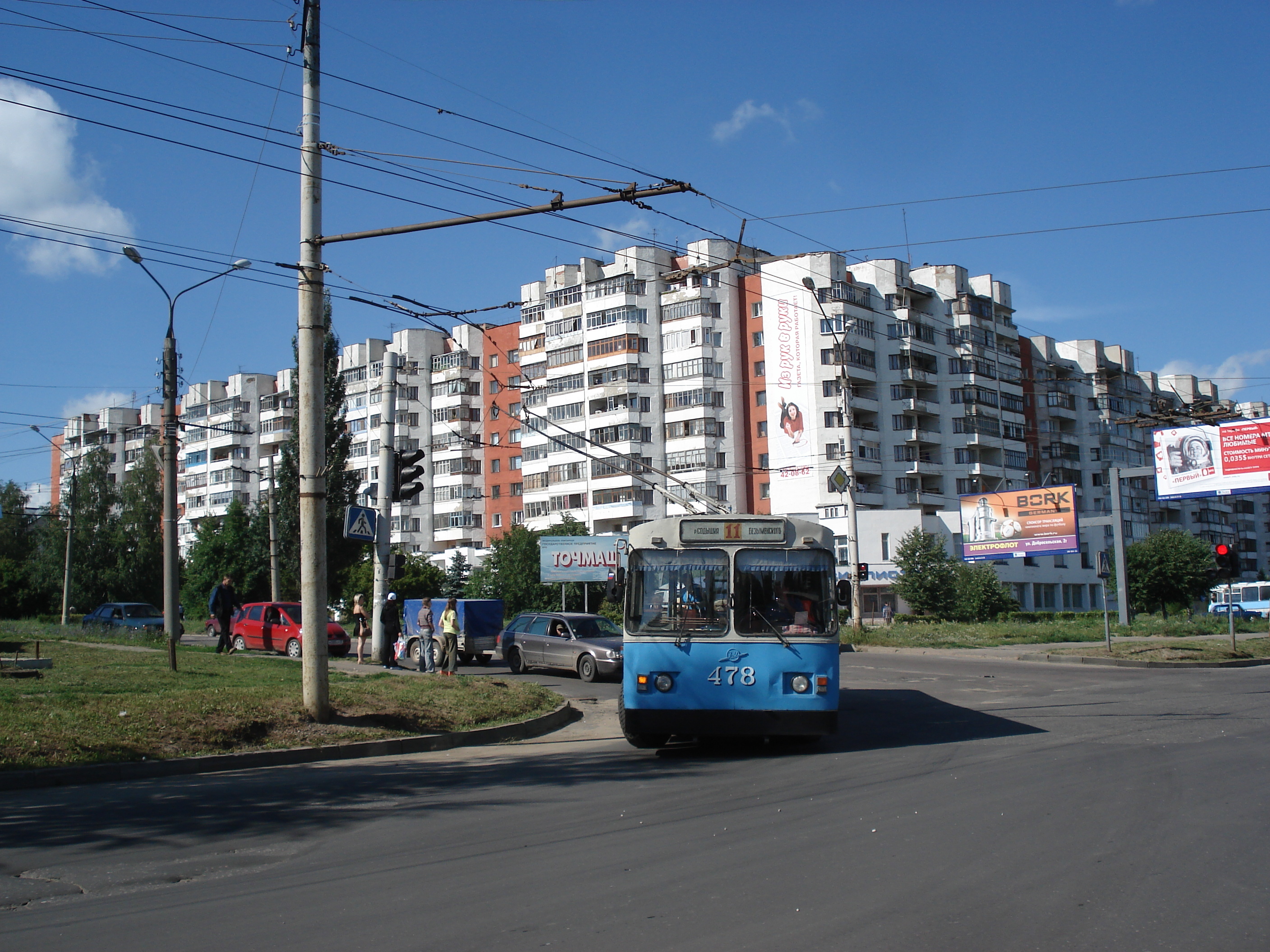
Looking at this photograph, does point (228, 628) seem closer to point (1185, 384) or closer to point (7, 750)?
point (7, 750)

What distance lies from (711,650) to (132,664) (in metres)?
12.3

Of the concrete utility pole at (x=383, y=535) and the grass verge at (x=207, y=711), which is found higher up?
the concrete utility pole at (x=383, y=535)

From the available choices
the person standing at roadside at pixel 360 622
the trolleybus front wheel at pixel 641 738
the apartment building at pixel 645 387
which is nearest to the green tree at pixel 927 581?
the apartment building at pixel 645 387

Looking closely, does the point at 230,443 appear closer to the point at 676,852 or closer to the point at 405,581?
the point at 405,581

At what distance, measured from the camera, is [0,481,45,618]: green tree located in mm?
49594

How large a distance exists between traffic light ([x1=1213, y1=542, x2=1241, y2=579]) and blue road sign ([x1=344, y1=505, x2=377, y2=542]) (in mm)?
20970

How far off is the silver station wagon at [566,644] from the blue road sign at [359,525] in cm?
648

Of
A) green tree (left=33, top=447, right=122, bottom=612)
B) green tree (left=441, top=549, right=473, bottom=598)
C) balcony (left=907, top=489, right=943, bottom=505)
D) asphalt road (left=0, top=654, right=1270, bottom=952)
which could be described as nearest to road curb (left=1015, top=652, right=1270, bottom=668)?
asphalt road (left=0, top=654, right=1270, bottom=952)

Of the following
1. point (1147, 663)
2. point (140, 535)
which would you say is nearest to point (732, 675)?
point (1147, 663)

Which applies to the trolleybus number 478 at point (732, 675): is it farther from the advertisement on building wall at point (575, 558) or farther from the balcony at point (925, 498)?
the balcony at point (925, 498)

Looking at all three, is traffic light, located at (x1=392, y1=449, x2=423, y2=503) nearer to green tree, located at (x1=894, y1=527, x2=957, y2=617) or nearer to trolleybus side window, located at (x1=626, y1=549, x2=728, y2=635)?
trolleybus side window, located at (x1=626, y1=549, x2=728, y2=635)

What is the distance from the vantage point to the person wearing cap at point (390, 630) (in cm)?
2366

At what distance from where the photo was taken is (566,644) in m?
24.1

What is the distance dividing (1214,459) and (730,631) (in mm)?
31285
